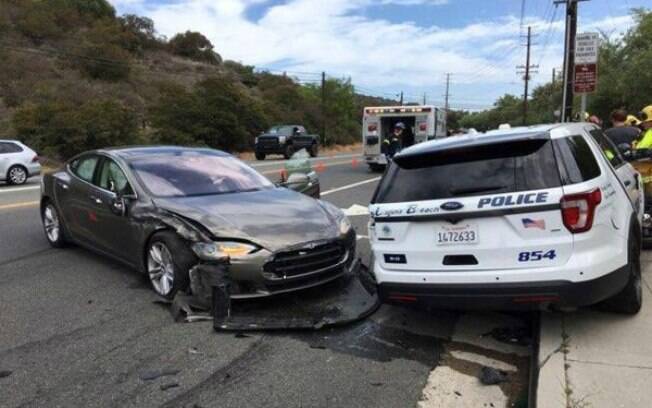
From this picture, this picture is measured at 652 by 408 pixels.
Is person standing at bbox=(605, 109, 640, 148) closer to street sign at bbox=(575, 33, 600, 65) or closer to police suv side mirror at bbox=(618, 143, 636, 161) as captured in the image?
police suv side mirror at bbox=(618, 143, 636, 161)

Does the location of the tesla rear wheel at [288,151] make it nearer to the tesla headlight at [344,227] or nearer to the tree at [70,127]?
the tree at [70,127]

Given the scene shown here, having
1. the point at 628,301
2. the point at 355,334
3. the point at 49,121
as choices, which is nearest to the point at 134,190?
the point at 355,334

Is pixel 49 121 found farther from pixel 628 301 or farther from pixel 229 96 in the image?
pixel 628 301

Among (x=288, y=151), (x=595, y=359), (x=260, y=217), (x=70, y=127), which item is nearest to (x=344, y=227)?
(x=260, y=217)

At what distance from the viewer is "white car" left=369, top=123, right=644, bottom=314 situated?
13.3 feet

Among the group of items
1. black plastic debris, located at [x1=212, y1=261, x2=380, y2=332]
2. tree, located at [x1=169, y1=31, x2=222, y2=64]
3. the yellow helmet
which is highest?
tree, located at [x1=169, y1=31, x2=222, y2=64]

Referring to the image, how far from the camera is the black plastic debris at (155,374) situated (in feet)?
13.2

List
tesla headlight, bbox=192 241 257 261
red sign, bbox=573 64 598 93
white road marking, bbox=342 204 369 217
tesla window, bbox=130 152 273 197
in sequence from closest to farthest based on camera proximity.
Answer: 1. tesla headlight, bbox=192 241 257 261
2. tesla window, bbox=130 152 273 197
3. white road marking, bbox=342 204 369 217
4. red sign, bbox=573 64 598 93

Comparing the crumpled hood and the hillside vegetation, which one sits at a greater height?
the hillside vegetation

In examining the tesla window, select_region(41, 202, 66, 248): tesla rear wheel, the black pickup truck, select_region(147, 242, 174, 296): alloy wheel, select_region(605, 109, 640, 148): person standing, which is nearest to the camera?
select_region(147, 242, 174, 296): alloy wheel

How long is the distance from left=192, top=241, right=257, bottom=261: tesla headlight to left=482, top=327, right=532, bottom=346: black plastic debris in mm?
2125

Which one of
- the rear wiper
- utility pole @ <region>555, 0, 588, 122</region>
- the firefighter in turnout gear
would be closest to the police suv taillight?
the rear wiper

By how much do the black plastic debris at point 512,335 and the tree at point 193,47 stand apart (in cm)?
7435

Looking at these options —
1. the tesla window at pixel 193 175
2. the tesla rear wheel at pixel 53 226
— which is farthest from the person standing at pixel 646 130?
the tesla rear wheel at pixel 53 226
